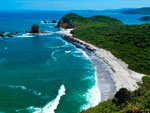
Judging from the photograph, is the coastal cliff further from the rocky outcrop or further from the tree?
the rocky outcrop

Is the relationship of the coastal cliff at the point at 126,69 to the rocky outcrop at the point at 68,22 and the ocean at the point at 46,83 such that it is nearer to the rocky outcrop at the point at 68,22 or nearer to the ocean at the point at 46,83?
the ocean at the point at 46,83

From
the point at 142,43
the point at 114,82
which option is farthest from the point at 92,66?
the point at 142,43

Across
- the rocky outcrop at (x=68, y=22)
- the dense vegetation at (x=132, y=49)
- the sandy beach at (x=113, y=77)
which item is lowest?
the sandy beach at (x=113, y=77)

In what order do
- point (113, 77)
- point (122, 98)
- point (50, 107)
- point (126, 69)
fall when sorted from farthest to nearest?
point (126, 69) → point (113, 77) → point (50, 107) → point (122, 98)

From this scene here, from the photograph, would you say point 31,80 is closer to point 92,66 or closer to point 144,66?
point 92,66

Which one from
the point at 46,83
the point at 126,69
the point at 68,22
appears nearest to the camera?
the point at 46,83

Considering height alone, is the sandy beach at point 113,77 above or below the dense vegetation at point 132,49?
below

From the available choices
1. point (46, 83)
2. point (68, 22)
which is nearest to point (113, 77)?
point (46, 83)

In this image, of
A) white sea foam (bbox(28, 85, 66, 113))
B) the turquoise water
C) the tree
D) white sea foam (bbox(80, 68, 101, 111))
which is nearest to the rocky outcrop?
the turquoise water

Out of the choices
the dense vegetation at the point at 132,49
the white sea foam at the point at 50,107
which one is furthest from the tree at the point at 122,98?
the dense vegetation at the point at 132,49

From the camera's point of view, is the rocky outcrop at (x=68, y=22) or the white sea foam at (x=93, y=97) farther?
the rocky outcrop at (x=68, y=22)

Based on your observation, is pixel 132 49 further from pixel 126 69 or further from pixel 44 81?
pixel 44 81
